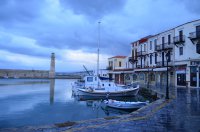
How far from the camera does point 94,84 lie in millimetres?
32812

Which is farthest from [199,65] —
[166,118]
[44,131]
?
[44,131]

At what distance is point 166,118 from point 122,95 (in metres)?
20.7

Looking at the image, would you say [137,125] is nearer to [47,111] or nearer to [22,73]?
[47,111]

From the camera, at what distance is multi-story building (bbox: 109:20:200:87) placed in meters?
29.5

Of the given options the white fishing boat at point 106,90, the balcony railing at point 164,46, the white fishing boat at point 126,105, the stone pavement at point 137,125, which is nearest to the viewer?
the stone pavement at point 137,125

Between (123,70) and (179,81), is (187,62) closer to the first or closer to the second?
(179,81)

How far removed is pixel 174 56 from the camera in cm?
3412

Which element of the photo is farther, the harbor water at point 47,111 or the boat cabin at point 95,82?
the boat cabin at point 95,82

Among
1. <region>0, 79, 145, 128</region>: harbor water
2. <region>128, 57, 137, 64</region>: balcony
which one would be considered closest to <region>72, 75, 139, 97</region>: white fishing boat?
<region>0, 79, 145, 128</region>: harbor water

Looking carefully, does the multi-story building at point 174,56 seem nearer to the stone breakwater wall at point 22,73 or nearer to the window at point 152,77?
the window at point 152,77

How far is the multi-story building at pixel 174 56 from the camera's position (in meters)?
29.5

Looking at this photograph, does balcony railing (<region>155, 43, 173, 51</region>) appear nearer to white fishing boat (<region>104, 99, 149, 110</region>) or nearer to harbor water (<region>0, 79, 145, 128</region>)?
harbor water (<region>0, 79, 145, 128</region>)

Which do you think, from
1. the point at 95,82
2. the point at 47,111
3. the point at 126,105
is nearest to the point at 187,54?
the point at 95,82

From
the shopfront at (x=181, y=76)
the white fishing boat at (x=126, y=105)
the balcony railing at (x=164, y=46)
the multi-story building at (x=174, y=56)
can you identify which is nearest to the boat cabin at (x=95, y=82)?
the multi-story building at (x=174, y=56)
